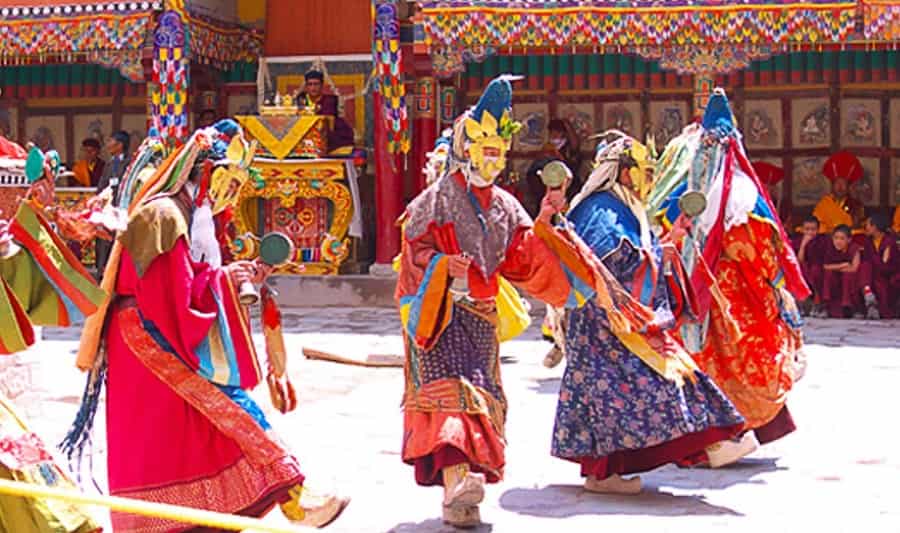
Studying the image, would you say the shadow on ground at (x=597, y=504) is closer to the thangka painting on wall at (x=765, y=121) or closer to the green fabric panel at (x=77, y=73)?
the thangka painting on wall at (x=765, y=121)

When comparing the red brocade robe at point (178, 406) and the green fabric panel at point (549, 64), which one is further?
the green fabric panel at point (549, 64)

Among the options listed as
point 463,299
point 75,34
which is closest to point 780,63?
point 75,34

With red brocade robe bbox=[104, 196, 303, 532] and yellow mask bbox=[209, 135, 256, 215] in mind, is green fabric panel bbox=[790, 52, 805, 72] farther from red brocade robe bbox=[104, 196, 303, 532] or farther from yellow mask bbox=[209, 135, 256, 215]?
red brocade robe bbox=[104, 196, 303, 532]

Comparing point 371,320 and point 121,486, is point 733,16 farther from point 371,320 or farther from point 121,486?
point 121,486

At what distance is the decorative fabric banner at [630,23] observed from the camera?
14.2m

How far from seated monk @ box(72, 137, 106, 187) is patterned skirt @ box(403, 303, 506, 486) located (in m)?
11.5

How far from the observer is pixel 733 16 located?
14.3 metres

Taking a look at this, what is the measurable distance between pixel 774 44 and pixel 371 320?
4.28 meters

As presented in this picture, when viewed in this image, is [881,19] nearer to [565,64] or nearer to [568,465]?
[565,64]

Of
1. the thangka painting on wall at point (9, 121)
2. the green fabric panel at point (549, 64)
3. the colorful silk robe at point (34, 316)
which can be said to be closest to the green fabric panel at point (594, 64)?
the green fabric panel at point (549, 64)

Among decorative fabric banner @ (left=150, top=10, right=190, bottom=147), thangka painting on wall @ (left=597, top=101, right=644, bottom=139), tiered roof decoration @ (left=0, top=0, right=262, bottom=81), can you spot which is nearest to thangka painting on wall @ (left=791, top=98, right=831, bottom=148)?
thangka painting on wall @ (left=597, top=101, right=644, bottom=139)

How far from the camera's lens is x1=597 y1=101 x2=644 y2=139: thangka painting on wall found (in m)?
17.4

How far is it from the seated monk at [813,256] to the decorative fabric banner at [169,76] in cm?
583

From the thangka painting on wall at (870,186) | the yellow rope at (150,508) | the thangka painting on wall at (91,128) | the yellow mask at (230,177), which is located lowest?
the yellow rope at (150,508)
